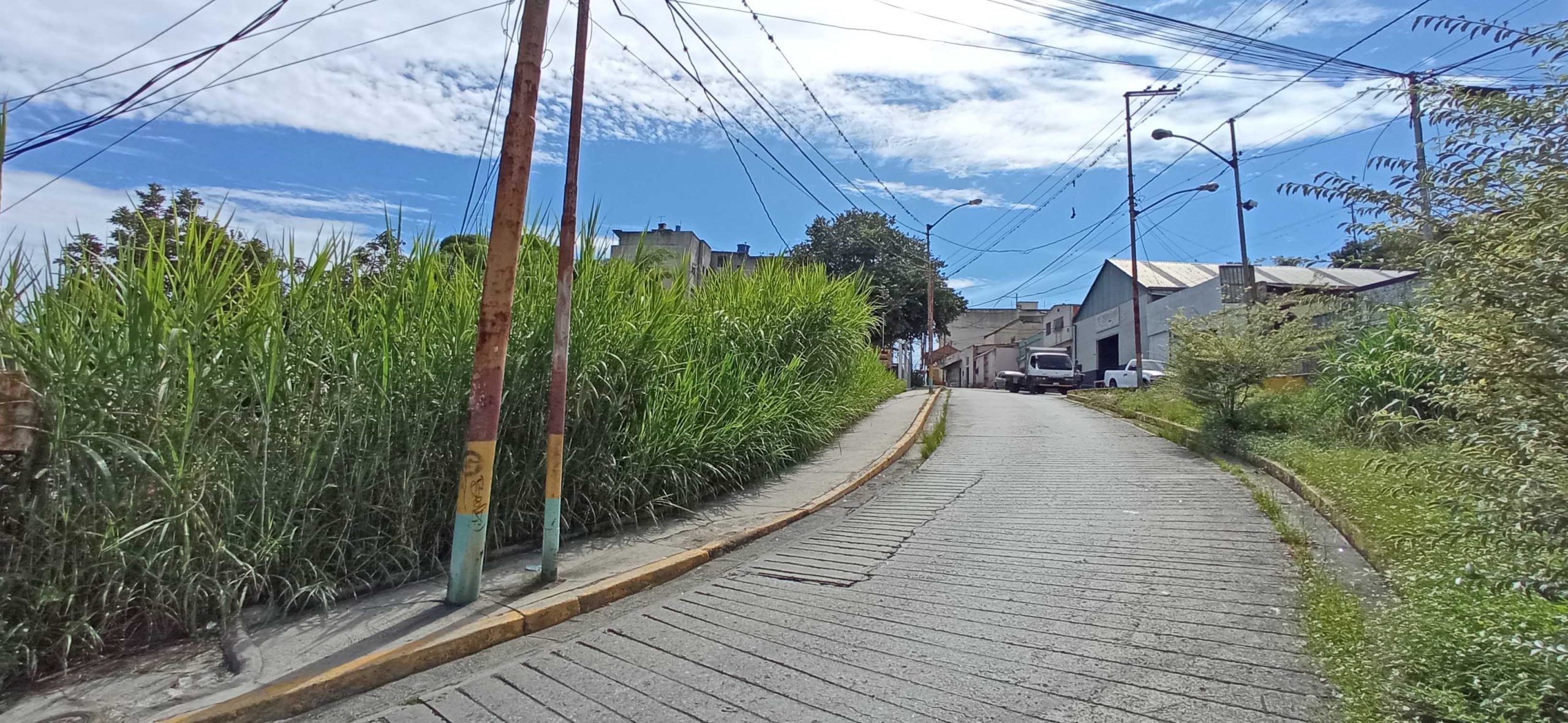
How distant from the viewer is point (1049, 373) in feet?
110

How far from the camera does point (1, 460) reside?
4.02 m

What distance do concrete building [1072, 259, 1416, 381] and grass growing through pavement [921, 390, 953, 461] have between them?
1776cm

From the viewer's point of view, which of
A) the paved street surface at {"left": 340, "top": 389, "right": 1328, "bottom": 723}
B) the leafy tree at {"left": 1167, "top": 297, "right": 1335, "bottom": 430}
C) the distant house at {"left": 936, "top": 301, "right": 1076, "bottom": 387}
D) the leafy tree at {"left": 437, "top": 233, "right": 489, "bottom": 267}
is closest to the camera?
the paved street surface at {"left": 340, "top": 389, "right": 1328, "bottom": 723}

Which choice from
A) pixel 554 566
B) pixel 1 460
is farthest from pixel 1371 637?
pixel 1 460

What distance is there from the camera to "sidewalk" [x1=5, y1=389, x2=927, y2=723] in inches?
149

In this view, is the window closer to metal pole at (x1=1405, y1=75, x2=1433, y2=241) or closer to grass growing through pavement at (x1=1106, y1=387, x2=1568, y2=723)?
grass growing through pavement at (x1=1106, y1=387, x2=1568, y2=723)

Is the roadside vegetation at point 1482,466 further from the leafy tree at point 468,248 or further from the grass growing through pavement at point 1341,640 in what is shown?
the leafy tree at point 468,248

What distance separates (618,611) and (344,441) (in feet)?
7.25

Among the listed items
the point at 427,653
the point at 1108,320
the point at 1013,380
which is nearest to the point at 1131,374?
the point at 1013,380

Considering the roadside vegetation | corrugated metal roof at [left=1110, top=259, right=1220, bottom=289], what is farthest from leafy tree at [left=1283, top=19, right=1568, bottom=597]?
corrugated metal roof at [left=1110, top=259, right=1220, bottom=289]

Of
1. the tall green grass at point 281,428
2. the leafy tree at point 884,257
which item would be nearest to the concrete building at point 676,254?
the tall green grass at point 281,428

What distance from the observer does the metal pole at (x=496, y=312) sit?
5082 millimetres

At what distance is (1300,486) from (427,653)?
311 inches

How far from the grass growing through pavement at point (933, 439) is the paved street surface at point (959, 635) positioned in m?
4.22
